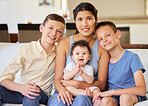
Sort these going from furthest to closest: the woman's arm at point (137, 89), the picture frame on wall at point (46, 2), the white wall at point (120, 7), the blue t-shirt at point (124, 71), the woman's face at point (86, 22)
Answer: the picture frame on wall at point (46, 2), the white wall at point (120, 7), the woman's face at point (86, 22), the blue t-shirt at point (124, 71), the woman's arm at point (137, 89)

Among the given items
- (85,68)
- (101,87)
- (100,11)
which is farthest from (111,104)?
(100,11)

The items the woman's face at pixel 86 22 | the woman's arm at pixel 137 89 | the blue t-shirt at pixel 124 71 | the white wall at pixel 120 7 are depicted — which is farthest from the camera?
the white wall at pixel 120 7

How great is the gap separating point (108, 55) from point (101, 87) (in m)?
0.27

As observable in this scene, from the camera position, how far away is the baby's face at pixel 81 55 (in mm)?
1562

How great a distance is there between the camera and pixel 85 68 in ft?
5.20

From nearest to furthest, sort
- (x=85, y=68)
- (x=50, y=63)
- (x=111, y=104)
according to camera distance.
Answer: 1. (x=111, y=104)
2. (x=85, y=68)
3. (x=50, y=63)

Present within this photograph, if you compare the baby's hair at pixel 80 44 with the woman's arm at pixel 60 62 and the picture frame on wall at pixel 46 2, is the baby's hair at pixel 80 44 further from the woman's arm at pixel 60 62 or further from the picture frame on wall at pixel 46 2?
the picture frame on wall at pixel 46 2

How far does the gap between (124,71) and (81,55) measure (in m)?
0.34

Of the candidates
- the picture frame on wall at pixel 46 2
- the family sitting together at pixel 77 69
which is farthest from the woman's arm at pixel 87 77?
the picture frame on wall at pixel 46 2

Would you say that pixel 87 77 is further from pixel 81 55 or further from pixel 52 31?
pixel 52 31

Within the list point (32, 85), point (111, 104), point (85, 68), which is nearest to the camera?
point (111, 104)

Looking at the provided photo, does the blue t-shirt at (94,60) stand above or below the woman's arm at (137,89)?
above

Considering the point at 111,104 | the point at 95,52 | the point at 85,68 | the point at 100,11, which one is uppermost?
the point at 100,11

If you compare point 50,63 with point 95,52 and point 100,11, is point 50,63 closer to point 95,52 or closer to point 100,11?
point 95,52
